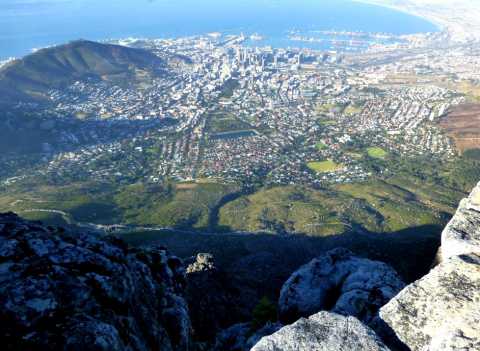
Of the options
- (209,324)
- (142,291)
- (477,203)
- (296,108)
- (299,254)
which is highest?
(142,291)

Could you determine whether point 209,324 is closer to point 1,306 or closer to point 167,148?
point 1,306

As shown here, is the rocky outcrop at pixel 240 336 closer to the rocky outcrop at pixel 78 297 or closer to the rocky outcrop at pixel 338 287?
the rocky outcrop at pixel 338 287

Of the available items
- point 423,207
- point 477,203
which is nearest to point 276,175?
point 423,207

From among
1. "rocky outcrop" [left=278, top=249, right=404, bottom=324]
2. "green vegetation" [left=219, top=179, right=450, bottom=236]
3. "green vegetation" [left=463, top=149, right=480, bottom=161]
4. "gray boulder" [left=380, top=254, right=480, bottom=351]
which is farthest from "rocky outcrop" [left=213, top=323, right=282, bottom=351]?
"green vegetation" [left=463, top=149, right=480, bottom=161]

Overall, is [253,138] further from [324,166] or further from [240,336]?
[240,336]

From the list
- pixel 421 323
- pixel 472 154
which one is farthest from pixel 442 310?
pixel 472 154

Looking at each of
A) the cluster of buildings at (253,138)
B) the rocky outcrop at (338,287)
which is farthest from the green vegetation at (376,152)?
the rocky outcrop at (338,287)
